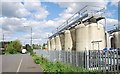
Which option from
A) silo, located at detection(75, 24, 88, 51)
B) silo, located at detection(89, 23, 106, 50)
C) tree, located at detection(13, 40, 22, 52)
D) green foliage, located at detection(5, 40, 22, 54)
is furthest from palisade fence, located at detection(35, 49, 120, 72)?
→ tree, located at detection(13, 40, 22, 52)

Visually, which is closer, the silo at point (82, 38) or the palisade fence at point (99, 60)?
the palisade fence at point (99, 60)

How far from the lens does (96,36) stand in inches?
889

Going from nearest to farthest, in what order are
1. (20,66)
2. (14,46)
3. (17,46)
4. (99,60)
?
(99,60), (20,66), (14,46), (17,46)

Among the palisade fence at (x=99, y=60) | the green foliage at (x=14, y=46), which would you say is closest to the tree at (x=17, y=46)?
the green foliage at (x=14, y=46)

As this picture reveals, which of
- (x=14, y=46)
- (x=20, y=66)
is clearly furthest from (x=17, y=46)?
(x=20, y=66)

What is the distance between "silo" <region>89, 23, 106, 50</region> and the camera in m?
22.1

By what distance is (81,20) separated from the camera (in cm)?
2648

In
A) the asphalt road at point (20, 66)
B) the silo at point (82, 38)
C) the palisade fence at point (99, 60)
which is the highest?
the silo at point (82, 38)

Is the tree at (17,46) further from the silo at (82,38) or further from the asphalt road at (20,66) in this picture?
the silo at (82,38)

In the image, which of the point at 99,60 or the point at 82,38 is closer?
the point at 99,60

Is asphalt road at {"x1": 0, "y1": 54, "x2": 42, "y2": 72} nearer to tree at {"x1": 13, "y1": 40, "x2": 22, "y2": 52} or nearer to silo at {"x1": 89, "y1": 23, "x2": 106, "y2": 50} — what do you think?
silo at {"x1": 89, "y1": 23, "x2": 106, "y2": 50}

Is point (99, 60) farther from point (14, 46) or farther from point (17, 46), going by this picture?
point (17, 46)

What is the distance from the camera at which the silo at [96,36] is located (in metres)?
22.1

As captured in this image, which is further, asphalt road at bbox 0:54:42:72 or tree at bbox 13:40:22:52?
tree at bbox 13:40:22:52
